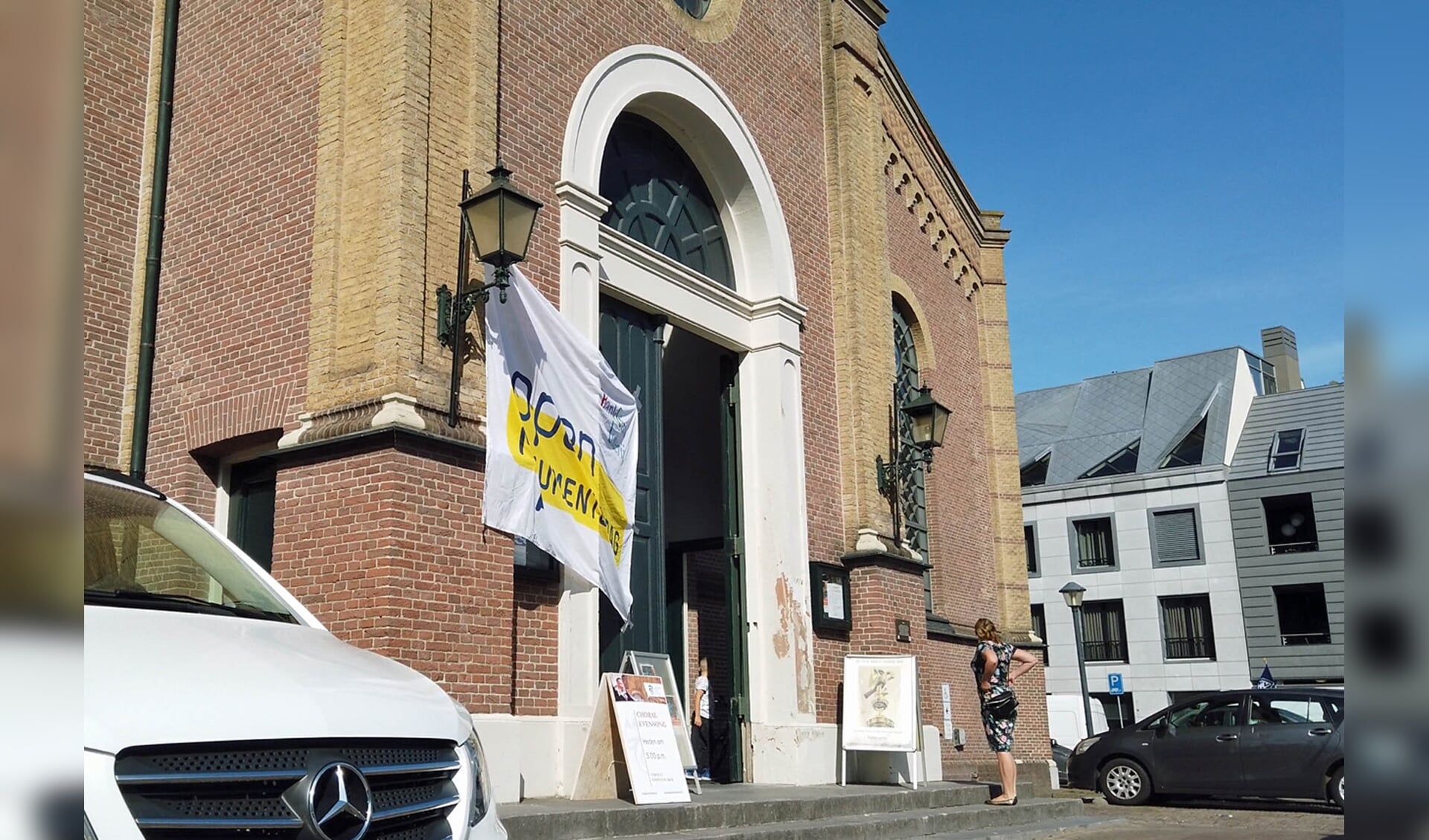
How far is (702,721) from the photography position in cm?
1458

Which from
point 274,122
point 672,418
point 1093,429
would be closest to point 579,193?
point 274,122

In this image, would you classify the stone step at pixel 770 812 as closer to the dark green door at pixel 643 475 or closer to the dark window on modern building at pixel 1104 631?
the dark green door at pixel 643 475

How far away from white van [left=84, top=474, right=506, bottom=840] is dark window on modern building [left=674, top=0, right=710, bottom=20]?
35.3ft

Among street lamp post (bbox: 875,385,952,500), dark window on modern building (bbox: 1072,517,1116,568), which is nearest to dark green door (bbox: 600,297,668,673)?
street lamp post (bbox: 875,385,952,500)

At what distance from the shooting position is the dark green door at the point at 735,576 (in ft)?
41.2

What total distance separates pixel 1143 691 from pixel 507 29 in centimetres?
3398

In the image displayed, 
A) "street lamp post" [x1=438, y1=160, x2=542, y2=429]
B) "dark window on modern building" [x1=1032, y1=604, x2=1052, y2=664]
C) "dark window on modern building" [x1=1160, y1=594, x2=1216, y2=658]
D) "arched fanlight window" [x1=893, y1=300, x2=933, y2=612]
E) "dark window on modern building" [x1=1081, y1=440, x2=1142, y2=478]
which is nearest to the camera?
"street lamp post" [x1=438, y1=160, x2=542, y2=429]

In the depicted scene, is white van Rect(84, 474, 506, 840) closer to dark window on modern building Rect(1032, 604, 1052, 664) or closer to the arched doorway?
the arched doorway

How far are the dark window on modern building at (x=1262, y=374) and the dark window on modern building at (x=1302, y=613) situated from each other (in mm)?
9959

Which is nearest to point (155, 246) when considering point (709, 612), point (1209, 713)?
point (709, 612)

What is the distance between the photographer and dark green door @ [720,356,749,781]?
12.6 m

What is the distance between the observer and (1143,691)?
3794 centimetres

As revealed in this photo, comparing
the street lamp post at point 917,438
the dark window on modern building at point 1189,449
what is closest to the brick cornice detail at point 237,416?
the street lamp post at point 917,438
